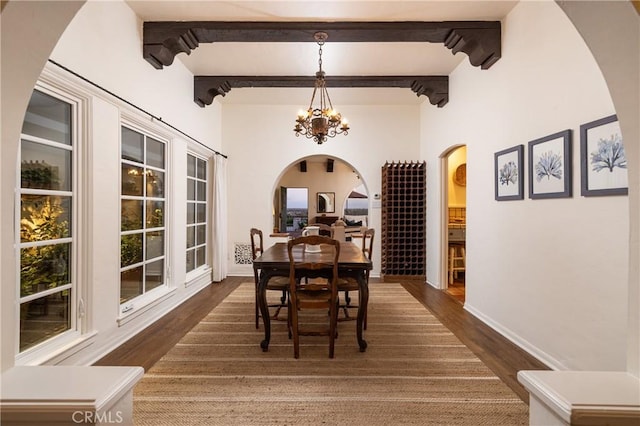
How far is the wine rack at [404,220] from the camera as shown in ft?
18.1

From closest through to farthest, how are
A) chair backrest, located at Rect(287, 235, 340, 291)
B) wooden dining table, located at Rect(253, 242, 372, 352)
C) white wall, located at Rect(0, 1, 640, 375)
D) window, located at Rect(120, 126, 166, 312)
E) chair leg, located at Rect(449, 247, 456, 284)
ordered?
white wall, located at Rect(0, 1, 640, 375) → chair backrest, located at Rect(287, 235, 340, 291) → wooden dining table, located at Rect(253, 242, 372, 352) → window, located at Rect(120, 126, 166, 312) → chair leg, located at Rect(449, 247, 456, 284)

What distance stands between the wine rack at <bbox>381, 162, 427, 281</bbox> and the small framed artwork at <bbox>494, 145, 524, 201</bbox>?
228cm

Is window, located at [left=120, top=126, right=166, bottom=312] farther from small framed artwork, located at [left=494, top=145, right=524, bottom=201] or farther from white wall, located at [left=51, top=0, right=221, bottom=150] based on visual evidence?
small framed artwork, located at [left=494, top=145, right=524, bottom=201]


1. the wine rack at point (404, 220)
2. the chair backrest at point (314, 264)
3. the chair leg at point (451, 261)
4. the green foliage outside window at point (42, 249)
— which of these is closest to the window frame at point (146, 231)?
the green foliage outside window at point (42, 249)

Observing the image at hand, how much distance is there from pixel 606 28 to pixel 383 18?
2.54m

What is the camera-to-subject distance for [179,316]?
11.7 ft

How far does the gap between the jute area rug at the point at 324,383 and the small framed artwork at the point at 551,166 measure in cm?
145

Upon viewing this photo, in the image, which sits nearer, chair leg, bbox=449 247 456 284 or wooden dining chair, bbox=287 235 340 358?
wooden dining chair, bbox=287 235 340 358

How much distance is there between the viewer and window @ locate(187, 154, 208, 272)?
4.66 m

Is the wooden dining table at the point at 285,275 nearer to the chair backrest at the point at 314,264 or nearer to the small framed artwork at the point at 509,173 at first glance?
the chair backrest at the point at 314,264

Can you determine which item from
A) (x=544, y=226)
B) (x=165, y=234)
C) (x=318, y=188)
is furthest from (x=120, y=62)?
(x=318, y=188)

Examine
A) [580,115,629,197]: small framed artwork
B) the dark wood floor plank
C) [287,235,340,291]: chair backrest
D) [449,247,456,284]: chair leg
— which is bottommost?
the dark wood floor plank

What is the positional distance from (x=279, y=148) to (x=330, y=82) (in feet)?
5.49

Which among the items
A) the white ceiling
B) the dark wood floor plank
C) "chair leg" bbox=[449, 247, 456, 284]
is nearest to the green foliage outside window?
the white ceiling
